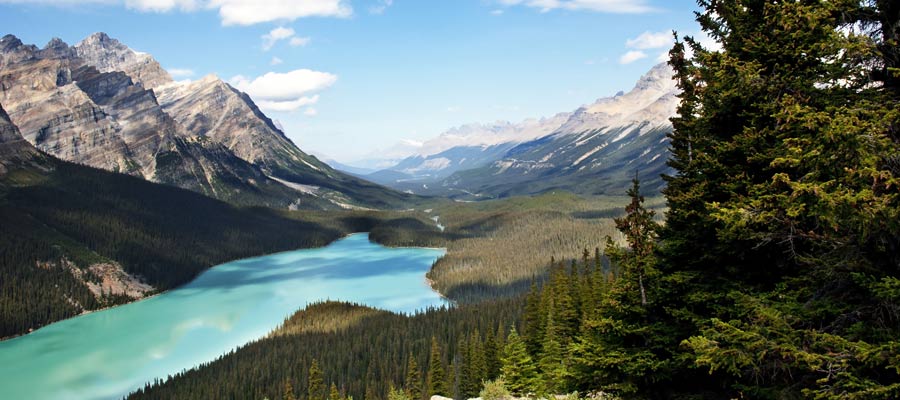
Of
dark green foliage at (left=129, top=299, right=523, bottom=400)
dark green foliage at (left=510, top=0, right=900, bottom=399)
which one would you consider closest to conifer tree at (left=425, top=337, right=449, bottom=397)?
dark green foliage at (left=129, top=299, right=523, bottom=400)

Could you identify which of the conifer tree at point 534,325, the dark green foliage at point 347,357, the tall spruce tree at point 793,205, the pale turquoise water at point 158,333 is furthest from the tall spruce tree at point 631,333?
the pale turquoise water at point 158,333

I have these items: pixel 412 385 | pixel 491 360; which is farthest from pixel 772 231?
pixel 412 385

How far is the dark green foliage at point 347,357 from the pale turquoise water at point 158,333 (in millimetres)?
16581

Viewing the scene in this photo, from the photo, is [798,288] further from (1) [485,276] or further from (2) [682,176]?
(1) [485,276]

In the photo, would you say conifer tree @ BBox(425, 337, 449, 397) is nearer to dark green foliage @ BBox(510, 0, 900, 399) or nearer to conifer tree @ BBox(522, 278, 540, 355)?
conifer tree @ BBox(522, 278, 540, 355)

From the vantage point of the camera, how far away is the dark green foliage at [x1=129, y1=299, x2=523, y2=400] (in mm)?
82125

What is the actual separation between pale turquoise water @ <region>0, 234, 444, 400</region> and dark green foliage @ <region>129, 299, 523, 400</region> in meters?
16.6

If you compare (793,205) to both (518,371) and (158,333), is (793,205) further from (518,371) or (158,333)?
(158,333)

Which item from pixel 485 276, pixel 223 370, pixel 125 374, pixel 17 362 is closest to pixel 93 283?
pixel 17 362

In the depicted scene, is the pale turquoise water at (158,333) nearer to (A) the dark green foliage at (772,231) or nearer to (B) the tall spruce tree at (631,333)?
(B) the tall spruce tree at (631,333)

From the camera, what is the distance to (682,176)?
20297mm

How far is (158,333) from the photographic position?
130625mm

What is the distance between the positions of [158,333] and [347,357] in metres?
63.6

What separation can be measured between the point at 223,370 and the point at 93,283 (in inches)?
4166
